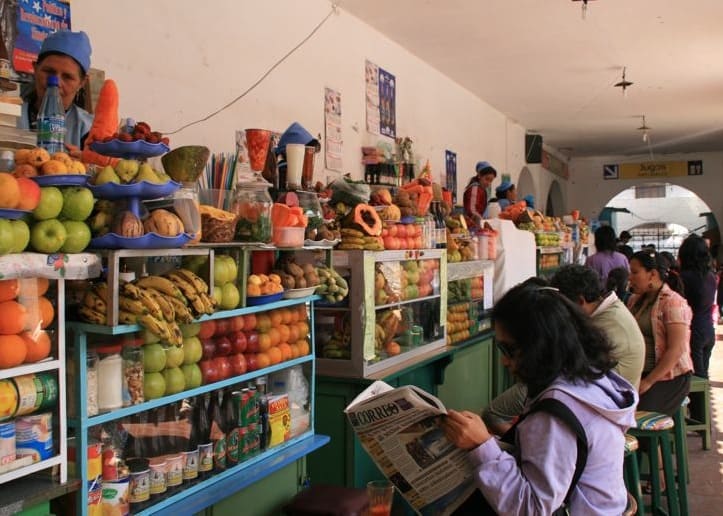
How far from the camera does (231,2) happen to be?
430 centimetres

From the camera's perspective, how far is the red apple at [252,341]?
259 centimetres

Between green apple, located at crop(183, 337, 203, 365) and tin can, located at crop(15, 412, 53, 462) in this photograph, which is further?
green apple, located at crop(183, 337, 203, 365)

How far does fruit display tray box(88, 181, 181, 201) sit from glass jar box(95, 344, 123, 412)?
0.44 metres

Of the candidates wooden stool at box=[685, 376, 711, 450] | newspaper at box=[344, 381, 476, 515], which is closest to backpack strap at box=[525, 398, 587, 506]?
newspaper at box=[344, 381, 476, 515]

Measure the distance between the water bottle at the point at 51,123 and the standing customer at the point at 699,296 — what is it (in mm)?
4952

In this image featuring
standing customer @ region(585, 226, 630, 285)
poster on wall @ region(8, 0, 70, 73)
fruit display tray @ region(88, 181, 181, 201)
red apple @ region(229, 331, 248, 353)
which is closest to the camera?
fruit display tray @ region(88, 181, 181, 201)

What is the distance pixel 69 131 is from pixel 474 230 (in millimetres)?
3640

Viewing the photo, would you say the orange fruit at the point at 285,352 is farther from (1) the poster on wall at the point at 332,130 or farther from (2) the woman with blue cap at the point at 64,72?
(1) the poster on wall at the point at 332,130

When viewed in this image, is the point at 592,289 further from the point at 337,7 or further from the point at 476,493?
the point at 337,7

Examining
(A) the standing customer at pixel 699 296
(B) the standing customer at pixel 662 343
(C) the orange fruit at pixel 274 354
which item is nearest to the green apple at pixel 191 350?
(C) the orange fruit at pixel 274 354

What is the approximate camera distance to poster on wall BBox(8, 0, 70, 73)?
2.95m

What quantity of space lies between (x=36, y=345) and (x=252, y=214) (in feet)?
3.19

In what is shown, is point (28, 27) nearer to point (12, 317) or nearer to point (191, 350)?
point (191, 350)

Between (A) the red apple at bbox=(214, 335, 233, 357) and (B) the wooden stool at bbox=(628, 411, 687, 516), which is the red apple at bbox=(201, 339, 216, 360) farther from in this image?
(B) the wooden stool at bbox=(628, 411, 687, 516)
